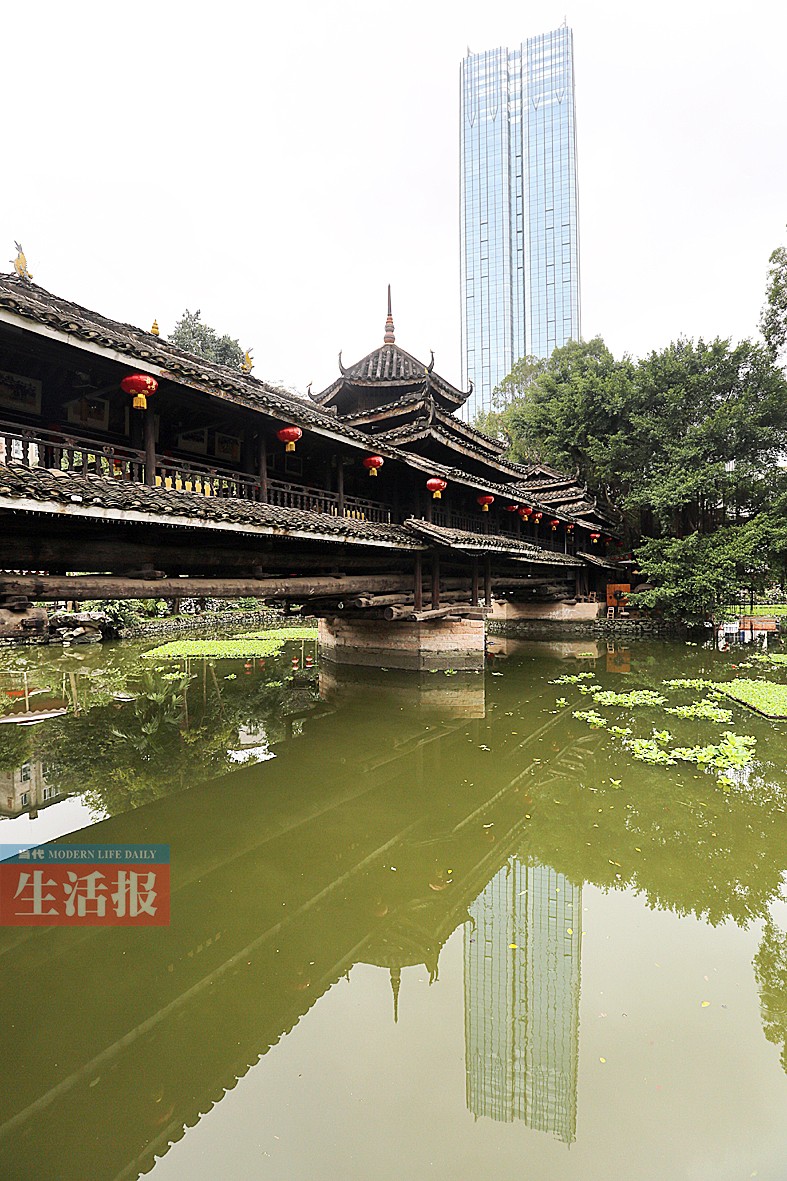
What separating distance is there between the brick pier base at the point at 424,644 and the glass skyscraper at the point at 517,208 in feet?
197

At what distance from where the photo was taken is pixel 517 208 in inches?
2876

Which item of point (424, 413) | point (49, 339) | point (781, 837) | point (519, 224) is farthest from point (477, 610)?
point (519, 224)

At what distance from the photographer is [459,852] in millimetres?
5570

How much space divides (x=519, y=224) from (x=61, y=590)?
82.4 metres

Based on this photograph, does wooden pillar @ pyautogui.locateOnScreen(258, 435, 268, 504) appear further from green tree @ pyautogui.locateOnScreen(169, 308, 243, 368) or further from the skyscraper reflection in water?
green tree @ pyautogui.locateOnScreen(169, 308, 243, 368)

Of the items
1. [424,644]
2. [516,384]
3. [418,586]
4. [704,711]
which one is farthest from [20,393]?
[516,384]

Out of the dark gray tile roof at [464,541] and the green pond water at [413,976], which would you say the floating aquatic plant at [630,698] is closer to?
the green pond water at [413,976]

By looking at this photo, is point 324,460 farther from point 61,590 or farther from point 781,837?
point 781,837

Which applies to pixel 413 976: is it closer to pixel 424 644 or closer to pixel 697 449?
pixel 424 644

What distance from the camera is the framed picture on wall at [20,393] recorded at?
7.35m

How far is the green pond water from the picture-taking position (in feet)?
8.99

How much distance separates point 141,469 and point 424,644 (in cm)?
832

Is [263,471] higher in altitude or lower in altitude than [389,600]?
higher

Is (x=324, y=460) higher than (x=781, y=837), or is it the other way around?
(x=324, y=460)
